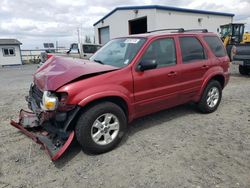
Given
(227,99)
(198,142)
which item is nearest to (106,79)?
(198,142)

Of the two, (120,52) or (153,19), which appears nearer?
(120,52)

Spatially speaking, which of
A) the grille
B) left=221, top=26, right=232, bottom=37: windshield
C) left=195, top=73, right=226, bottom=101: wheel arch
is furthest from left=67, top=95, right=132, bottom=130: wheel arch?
left=221, top=26, right=232, bottom=37: windshield

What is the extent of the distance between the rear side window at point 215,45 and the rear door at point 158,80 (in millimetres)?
1236

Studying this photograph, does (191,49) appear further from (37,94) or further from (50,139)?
(50,139)

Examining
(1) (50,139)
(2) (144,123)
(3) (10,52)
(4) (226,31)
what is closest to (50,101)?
(1) (50,139)

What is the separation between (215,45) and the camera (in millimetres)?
5207

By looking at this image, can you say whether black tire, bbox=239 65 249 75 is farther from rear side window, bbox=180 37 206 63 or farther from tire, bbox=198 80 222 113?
rear side window, bbox=180 37 206 63

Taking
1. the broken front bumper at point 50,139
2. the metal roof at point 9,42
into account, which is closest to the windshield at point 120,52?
the broken front bumper at point 50,139

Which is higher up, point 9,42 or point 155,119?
point 9,42

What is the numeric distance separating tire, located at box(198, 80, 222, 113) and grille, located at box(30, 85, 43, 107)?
11.5 feet

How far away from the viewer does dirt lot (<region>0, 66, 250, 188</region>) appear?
2.85 meters

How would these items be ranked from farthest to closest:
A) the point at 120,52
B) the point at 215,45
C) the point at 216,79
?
the point at 216,79
the point at 215,45
the point at 120,52

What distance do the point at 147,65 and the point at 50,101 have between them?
1.67 m

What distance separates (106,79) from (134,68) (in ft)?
1.93
